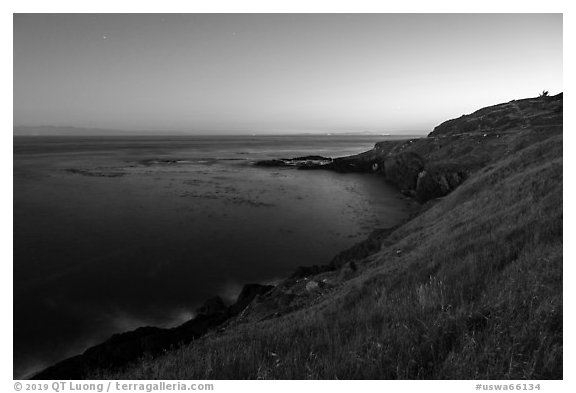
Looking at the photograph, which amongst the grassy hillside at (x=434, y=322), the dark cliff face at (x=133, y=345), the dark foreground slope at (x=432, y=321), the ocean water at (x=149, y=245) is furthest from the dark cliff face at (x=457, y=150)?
the dark cliff face at (x=133, y=345)

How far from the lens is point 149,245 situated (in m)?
20.4

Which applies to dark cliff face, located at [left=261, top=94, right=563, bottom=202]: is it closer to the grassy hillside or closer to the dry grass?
the grassy hillside

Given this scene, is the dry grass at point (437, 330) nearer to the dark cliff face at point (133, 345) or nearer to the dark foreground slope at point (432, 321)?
the dark foreground slope at point (432, 321)

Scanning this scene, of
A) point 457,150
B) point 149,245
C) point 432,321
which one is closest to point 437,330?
point 432,321

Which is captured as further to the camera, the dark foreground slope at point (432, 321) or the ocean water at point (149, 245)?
the ocean water at point (149, 245)

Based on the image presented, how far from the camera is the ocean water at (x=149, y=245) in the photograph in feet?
42.7

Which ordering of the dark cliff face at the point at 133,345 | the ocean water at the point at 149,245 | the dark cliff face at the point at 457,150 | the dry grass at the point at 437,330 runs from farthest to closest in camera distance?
1. the dark cliff face at the point at 457,150
2. the ocean water at the point at 149,245
3. the dark cliff face at the point at 133,345
4. the dry grass at the point at 437,330

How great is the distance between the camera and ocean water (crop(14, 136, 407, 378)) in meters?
13.0

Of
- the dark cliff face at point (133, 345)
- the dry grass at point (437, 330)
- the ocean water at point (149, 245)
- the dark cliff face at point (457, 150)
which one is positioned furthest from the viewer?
the dark cliff face at point (457, 150)

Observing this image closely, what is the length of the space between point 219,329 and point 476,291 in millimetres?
→ 8019

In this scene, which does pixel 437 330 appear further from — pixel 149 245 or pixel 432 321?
pixel 149 245

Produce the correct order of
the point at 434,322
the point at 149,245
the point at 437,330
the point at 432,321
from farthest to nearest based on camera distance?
the point at 149,245 → the point at 432,321 → the point at 434,322 → the point at 437,330

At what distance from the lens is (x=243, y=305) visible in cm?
1275
